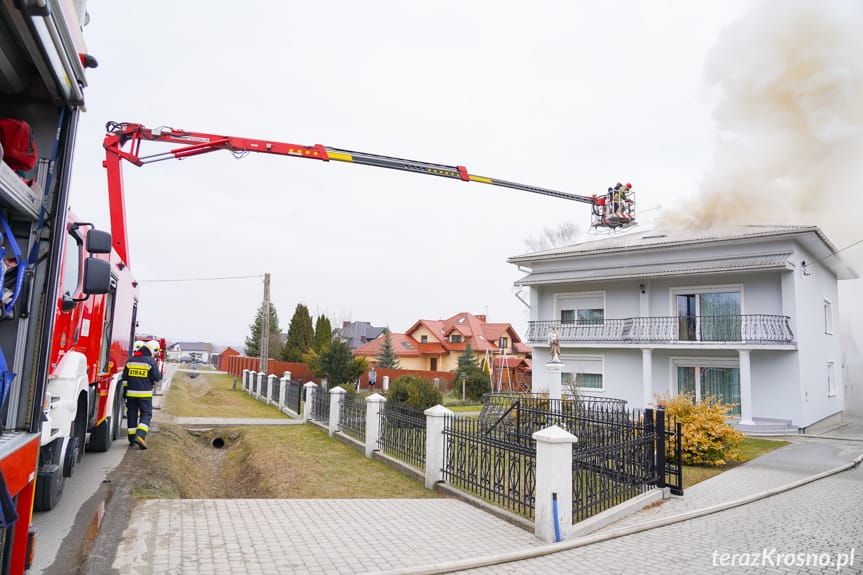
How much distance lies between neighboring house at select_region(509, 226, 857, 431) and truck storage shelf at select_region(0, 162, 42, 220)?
1843 cm

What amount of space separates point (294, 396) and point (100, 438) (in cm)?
892

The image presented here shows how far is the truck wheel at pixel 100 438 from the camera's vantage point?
910cm

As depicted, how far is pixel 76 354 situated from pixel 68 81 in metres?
3.85

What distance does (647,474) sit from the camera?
7.81 m

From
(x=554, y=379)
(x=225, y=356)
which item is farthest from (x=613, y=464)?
(x=225, y=356)

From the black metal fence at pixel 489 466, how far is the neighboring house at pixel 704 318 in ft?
41.1

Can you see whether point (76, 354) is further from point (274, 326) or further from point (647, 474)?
point (274, 326)

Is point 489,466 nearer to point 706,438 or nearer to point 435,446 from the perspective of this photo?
point 435,446

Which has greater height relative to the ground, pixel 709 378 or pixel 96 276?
pixel 96 276

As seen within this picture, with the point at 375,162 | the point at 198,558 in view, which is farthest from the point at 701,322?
the point at 198,558

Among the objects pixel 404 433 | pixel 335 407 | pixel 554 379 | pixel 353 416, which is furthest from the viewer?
pixel 554 379

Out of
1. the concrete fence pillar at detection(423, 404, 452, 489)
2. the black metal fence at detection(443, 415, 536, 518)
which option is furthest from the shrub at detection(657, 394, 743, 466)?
the concrete fence pillar at detection(423, 404, 452, 489)

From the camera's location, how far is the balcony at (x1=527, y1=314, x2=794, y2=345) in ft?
56.1

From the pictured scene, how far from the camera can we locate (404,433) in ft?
32.2
